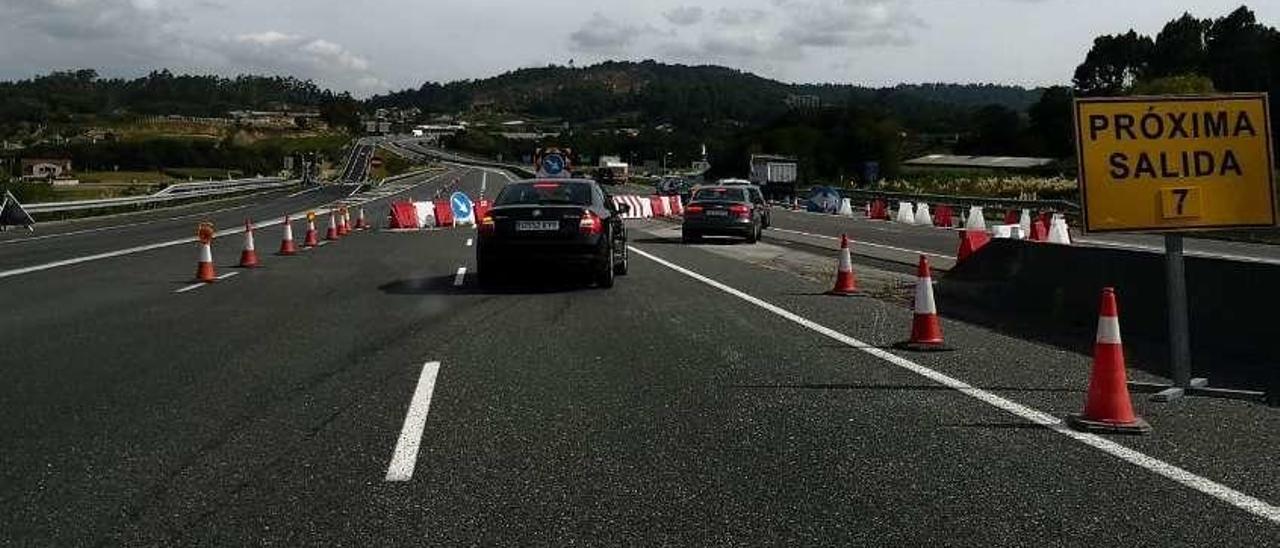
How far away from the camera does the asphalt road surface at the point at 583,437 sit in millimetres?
5285

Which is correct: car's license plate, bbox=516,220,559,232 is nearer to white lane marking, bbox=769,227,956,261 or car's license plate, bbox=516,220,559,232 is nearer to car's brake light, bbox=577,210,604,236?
car's brake light, bbox=577,210,604,236

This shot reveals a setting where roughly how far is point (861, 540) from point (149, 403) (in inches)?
202

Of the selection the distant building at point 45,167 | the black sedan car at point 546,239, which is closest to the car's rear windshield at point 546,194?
the black sedan car at point 546,239

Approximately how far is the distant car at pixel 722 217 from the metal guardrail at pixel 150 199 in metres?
20.4

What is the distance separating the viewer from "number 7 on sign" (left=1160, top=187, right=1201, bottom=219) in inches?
340

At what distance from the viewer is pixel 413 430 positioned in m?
7.21

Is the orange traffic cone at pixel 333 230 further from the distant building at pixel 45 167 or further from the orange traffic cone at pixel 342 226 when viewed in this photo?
the distant building at pixel 45 167

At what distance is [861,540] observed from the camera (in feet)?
16.4

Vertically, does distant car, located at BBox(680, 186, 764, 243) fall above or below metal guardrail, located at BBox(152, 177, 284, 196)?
below

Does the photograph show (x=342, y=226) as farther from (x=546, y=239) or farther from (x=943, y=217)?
(x=943, y=217)

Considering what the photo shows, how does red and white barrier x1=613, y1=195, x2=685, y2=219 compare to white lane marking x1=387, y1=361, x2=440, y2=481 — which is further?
red and white barrier x1=613, y1=195, x2=685, y2=219

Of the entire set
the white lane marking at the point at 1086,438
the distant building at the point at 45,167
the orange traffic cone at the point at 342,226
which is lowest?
the white lane marking at the point at 1086,438

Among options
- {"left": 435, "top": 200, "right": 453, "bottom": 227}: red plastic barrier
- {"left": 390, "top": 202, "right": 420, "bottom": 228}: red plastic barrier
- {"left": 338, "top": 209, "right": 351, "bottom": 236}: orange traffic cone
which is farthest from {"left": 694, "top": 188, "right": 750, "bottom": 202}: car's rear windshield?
{"left": 435, "top": 200, "right": 453, "bottom": 227}: red plastic barrier

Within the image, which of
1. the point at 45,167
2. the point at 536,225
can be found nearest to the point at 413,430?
the point at 536,225
